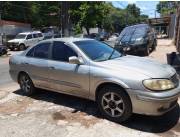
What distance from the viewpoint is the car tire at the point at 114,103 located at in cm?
523

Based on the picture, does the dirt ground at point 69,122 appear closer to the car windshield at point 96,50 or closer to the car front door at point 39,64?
the car front door at point 39,64

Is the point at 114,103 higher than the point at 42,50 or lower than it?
lower

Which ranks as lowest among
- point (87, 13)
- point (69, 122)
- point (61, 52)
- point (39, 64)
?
point (69, 122)

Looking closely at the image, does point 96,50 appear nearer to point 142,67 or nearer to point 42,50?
point 142,67

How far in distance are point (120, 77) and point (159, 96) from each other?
2.55ft

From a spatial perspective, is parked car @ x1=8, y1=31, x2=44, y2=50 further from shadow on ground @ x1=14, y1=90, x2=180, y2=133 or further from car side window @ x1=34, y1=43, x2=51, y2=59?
shadow on ground @ x1=14, y1=90, x2=180, y2=133

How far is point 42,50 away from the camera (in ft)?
23.5

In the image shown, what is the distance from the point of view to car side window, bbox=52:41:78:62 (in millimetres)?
6352

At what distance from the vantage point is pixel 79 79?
19.5ft

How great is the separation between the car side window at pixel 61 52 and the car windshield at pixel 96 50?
0.76 feet

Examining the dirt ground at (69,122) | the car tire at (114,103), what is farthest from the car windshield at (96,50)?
the dirt ground at (69,122)

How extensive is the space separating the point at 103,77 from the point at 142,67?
0.75 meters

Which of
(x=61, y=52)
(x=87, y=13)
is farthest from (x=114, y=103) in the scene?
(x=87, y=13)

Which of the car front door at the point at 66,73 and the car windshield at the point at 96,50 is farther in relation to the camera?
the car windshield at the point at 96,50
